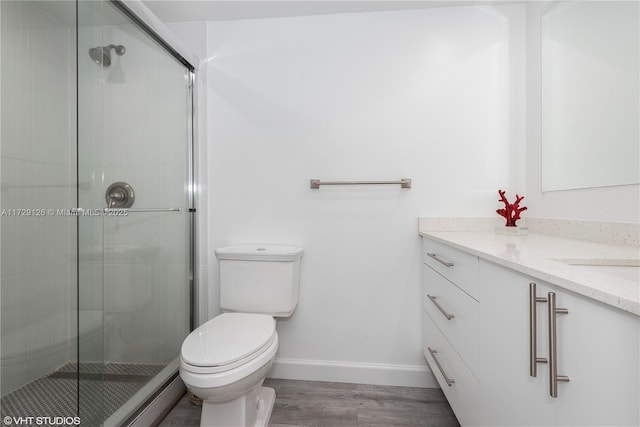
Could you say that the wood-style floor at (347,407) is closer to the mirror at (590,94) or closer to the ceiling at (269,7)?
the mirror at (590,94)

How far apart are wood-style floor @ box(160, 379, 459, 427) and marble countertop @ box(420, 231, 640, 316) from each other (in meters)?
0.90

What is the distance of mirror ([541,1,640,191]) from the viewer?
3.50 ft

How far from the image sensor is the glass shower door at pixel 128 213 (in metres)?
1.05

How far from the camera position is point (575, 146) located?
4.35ft

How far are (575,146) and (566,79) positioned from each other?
0.34 meters

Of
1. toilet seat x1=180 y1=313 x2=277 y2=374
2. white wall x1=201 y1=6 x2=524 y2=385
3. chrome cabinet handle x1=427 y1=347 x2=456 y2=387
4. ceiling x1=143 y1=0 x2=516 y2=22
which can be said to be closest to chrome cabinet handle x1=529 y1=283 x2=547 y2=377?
chrome cabinet handle x1=427 y1=347 x2=456 y2=387

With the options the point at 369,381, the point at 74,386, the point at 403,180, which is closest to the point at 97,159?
the point at 74,386

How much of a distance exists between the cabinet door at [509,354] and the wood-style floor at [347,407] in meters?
0.56

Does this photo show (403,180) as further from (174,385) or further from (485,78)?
(174,385)

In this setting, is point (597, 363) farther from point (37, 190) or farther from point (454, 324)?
point (37, 190)

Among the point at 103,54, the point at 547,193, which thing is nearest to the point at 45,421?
the point at 103,54

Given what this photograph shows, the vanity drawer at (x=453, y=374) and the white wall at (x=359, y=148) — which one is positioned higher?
the white wall at (x=359, y=148)

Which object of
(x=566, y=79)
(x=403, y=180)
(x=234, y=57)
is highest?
(x=234, y=57)

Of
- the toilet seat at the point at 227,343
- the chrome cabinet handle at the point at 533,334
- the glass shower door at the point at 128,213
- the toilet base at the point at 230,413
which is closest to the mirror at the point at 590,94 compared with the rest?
the chrome cabinet handle at the point at 533,334
